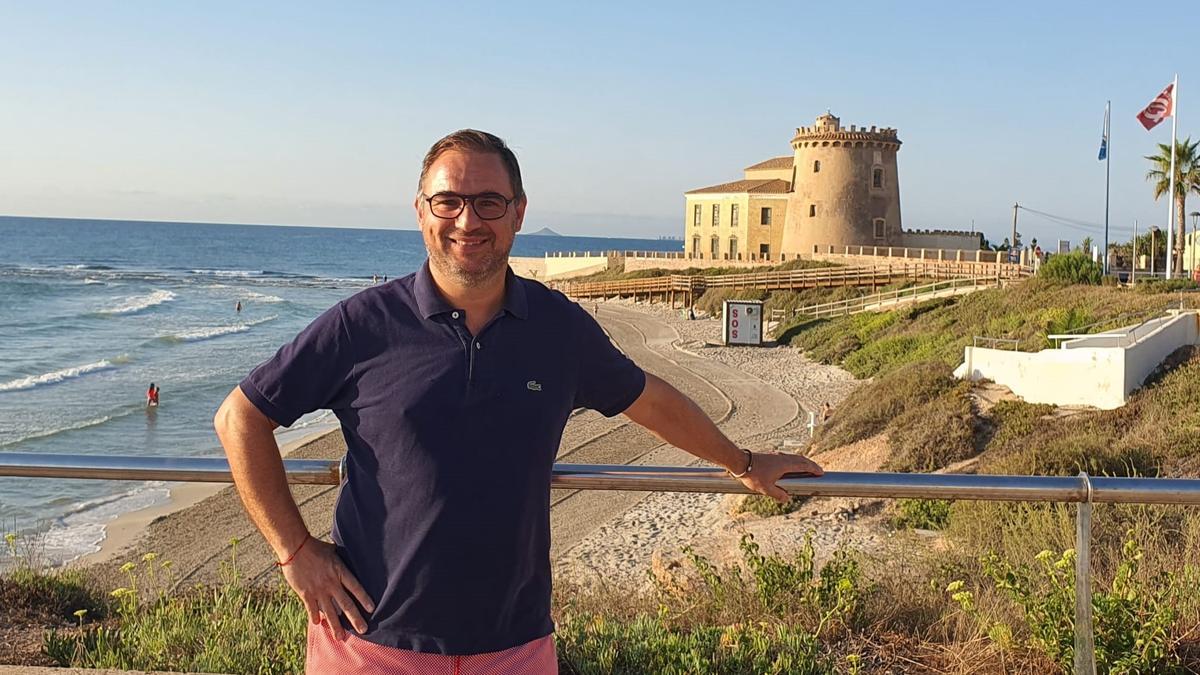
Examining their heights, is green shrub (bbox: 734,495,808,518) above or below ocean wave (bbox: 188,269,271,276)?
below

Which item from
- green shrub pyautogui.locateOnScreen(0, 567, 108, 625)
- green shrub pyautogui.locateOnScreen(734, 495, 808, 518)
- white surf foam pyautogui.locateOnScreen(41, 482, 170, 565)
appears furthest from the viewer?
white surf foam pyautogui.locateOnScreen(41, 482, 170, 565)

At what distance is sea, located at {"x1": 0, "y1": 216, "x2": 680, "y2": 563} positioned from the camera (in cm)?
1510

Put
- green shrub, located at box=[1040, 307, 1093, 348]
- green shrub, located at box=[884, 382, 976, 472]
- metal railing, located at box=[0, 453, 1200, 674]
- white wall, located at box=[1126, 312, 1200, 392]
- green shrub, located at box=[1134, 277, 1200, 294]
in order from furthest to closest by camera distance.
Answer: green shrub, located at box=[1134, 277, 1200, 294], green shrub, located at box=[1040, 307, 1093, 348], white wall, located at box=[1126, 312, 1200, 392], green shrub, located at box=[884, 382, 976, 472], metal railing, located at box=[0, 453, 1200, 674]

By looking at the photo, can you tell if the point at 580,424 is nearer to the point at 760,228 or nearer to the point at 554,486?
the point at 554,486

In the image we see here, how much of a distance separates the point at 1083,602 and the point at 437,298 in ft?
6.18

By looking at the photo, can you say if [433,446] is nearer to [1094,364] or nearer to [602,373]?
[602,373]

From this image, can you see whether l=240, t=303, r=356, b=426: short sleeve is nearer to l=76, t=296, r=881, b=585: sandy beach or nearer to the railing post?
the railing post

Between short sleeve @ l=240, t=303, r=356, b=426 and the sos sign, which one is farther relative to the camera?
the sos sign

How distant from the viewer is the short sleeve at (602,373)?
7.61ft

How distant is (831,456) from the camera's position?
15.9 metres

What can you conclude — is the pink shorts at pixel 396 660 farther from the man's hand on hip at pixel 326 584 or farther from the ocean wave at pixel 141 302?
the ocean wave at pixel 141 302

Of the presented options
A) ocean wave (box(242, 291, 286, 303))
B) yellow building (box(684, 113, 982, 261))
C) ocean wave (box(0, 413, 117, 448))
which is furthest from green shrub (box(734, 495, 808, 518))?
ocean wave (box(242, 291, 286, 303))

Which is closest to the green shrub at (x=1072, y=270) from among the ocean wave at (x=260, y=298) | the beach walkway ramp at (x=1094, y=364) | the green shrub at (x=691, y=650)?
the beach walkway ramp at (x=1094, y=364)

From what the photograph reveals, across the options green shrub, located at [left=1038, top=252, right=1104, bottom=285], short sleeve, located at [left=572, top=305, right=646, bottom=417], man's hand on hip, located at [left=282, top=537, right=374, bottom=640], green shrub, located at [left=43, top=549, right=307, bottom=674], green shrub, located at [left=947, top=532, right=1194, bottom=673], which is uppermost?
green shrub, located at [left=1038, top=252, right=1104, bottom=285]
